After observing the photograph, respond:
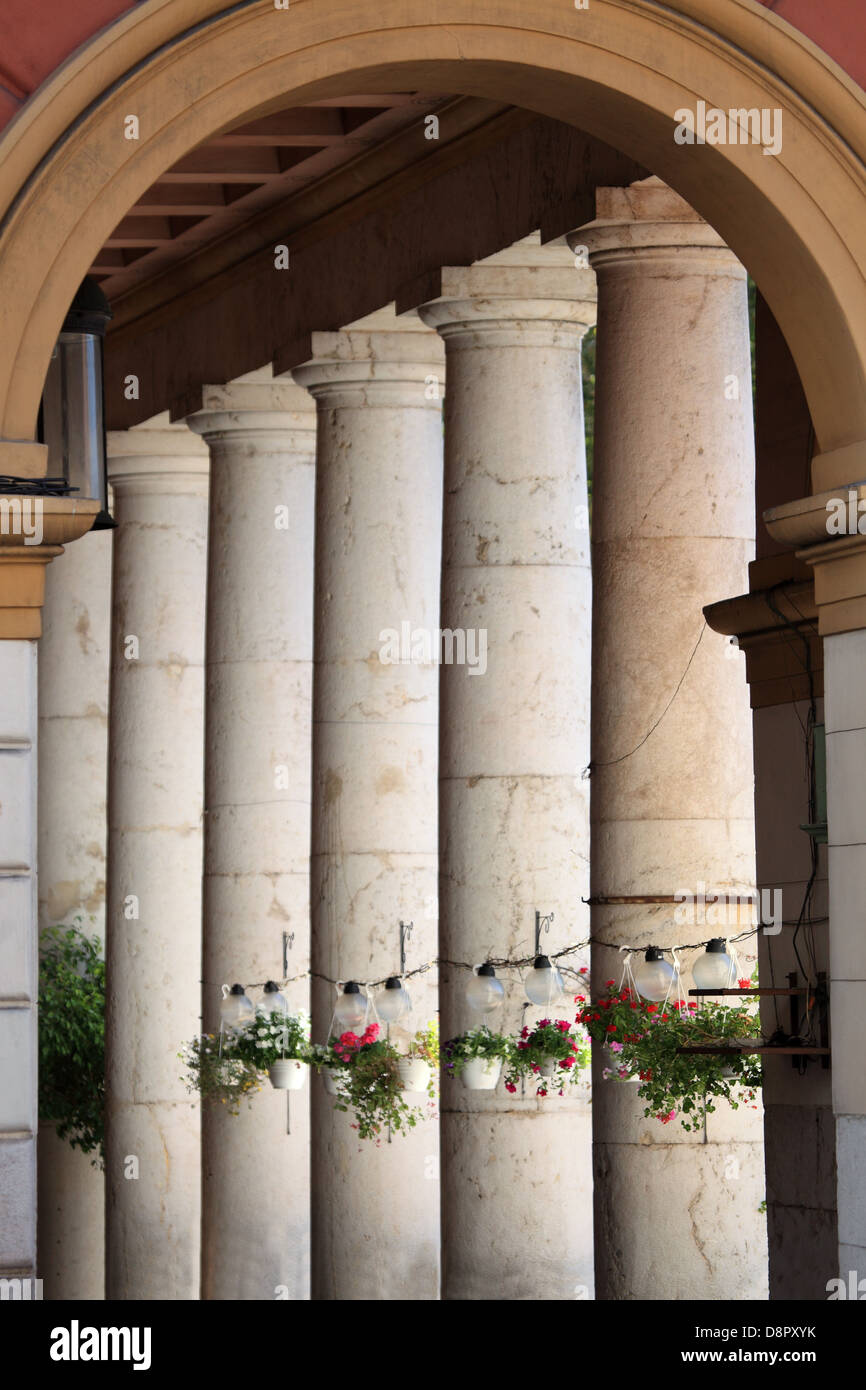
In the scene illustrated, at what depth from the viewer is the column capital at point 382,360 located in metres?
42.6

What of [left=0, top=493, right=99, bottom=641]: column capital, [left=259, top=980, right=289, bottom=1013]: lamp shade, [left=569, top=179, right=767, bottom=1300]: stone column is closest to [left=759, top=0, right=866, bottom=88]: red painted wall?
[left=0, top=493, right=99, bottom=641]: column capital

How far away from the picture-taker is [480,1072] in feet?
114

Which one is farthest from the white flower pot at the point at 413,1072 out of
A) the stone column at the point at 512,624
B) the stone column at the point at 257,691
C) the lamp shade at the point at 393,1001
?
the stone column at the point at 257,691

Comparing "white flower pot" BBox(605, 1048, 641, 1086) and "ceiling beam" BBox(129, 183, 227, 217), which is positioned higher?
"ceiling beam" BBox(129, 183, 227, 217)

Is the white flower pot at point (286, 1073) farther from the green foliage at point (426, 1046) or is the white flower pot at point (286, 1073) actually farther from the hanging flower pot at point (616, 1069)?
the hanging flower pot at point (616, 1069)

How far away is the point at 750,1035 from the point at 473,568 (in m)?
10.8

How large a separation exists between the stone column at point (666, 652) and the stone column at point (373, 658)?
1024 cm

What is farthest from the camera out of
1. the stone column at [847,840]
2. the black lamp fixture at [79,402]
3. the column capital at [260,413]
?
the column capital at [260,413]

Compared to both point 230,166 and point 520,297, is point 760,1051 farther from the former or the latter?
point 230,166

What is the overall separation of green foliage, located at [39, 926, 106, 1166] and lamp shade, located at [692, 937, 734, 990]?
3028 cm

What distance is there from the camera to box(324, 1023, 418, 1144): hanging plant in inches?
1558

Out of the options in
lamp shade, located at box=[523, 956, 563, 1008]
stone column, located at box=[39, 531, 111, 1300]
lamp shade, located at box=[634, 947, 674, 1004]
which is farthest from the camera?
stone column, located at box=[39, 531, 111, 1300]

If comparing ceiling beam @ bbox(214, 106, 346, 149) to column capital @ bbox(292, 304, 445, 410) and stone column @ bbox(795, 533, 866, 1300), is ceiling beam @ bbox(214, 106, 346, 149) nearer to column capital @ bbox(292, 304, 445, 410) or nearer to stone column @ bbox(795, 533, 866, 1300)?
column capital @ bbox(292, 304, 445, 410)
